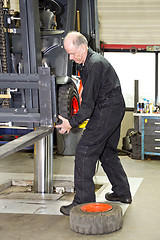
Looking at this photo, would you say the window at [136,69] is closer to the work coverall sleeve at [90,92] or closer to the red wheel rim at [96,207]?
the work coverall sleeve at [90,92]

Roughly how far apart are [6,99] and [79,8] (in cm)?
222

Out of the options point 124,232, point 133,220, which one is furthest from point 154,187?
point 124,232

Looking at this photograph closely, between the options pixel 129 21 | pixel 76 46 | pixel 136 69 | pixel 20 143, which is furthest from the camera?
pixel 136 69

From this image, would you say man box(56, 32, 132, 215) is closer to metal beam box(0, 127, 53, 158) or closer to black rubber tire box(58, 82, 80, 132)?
metal beam box(0, 127, 53, 158)

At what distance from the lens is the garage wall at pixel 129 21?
24.5ft

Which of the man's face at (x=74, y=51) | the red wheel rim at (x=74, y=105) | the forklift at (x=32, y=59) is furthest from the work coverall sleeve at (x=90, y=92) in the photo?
the red wheel rim at (x=74, y=105)

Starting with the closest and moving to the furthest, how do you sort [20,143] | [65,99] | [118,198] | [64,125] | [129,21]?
[20,143]
[64,125]
[118,198]
[65,99]
[129,21]

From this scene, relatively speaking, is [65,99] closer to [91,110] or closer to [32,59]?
[32,59]

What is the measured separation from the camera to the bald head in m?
3.23

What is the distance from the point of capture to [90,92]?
3.25m

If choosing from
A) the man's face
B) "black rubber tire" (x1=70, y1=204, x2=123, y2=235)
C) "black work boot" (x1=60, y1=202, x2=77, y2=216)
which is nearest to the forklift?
the man's face

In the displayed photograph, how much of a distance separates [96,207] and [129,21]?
17.1ft

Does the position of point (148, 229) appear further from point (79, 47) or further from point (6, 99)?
point (6, 99)

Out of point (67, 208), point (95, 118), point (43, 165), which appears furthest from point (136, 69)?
point (67, 208)
